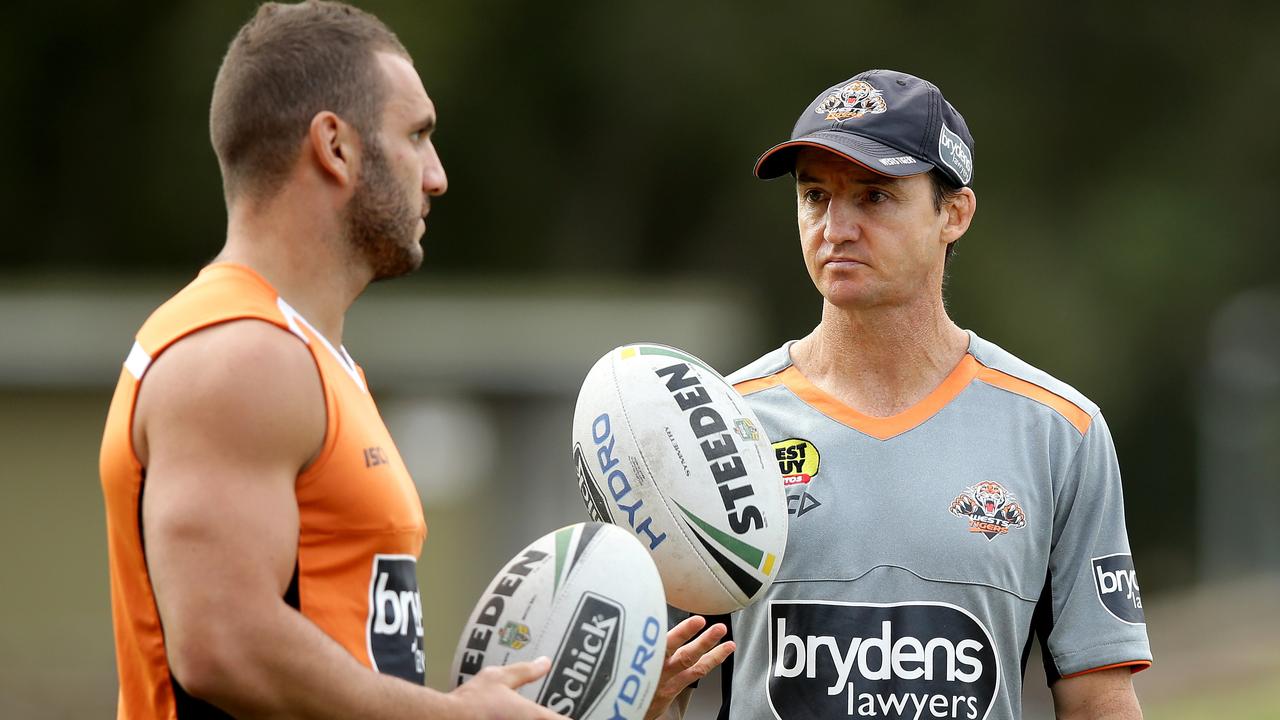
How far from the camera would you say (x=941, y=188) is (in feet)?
13.8

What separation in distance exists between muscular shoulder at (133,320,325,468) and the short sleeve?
1.98 meters

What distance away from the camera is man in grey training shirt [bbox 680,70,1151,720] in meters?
3.94

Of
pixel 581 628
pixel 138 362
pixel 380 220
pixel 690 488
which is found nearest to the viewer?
pixel 138 362

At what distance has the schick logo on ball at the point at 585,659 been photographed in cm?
333

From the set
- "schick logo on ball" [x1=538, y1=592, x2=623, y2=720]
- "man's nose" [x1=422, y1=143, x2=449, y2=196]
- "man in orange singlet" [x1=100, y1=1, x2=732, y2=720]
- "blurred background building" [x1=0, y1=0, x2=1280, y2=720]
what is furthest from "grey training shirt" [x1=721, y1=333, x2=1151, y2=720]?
"blurred background building" [x1=0, y1=0, x2=1280, y2=720]

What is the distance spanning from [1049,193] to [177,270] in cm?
1508

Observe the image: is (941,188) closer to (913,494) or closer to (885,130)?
(885,130)

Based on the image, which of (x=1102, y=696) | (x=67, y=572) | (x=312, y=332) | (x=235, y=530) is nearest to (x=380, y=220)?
(x=312, y=332)

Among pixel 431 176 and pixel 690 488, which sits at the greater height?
pixel 431 176

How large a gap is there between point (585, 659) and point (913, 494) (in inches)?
42.5

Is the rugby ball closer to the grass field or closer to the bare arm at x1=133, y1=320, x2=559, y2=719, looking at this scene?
the bare arm at x1=133, y1=320, x2=559, y2=719

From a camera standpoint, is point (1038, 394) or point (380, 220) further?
point (1038, 394)

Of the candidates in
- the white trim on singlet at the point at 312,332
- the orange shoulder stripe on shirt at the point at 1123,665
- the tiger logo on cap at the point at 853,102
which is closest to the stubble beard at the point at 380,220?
the white trim on singlet at the point at 312,332

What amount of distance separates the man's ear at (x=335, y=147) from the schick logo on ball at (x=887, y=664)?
161 centimetres
